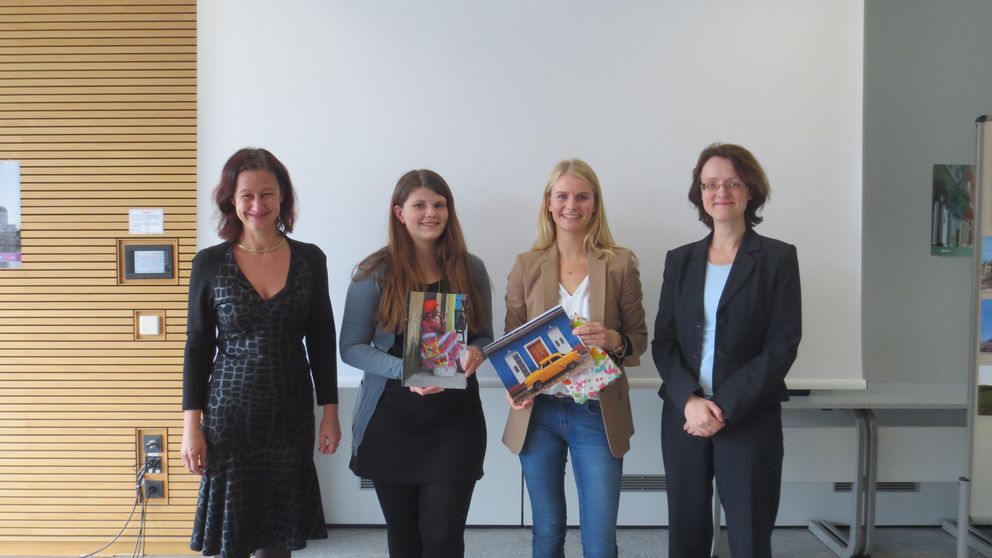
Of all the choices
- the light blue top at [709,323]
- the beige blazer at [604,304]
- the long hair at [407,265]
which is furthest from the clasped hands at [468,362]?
the light blue top at [709,323]

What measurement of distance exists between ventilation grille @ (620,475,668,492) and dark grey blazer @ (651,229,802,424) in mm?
1622

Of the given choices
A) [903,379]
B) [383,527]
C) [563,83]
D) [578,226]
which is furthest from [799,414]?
[383,527]

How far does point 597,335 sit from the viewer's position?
7.04ft

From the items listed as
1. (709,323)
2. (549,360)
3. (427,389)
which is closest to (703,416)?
(709,323)

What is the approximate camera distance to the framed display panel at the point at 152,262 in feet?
10.8

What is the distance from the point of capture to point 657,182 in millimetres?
3154

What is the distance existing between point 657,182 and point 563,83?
0.72 metres

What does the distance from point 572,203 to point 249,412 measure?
1400 millimetres

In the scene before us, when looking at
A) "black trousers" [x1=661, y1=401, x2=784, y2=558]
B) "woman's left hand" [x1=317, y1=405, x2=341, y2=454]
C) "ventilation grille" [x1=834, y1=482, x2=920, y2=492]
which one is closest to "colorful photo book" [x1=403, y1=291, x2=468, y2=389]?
"woman's left hand" [x1=317, y1=405, x2=341, y2=454]

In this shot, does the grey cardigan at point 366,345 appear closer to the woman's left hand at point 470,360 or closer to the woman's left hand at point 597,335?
the woman's left hand at point 470,360

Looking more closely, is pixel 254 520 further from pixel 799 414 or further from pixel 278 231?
pixel 799 414

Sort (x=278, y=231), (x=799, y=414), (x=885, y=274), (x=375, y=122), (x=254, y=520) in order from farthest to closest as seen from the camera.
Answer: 1. (x=885, y=274)
2. (x=799, y=414)
3. (x=375, y=122)
4. (x=278, y=231)
5. (x=254, y=520)

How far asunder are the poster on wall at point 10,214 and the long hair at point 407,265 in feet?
8.06

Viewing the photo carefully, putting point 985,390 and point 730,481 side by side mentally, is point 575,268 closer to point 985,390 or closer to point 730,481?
point 730,481
